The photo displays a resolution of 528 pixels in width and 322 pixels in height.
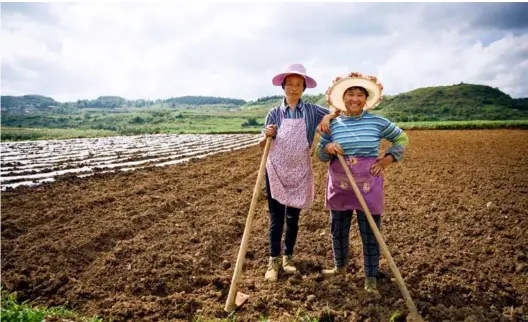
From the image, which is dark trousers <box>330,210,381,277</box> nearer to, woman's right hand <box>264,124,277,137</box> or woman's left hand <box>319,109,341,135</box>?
woman's left hand <box>319,109,341,135</box>

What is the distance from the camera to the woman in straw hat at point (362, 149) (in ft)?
9.64

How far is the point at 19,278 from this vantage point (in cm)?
343

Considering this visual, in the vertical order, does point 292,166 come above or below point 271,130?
below

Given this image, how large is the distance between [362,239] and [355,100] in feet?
3.79

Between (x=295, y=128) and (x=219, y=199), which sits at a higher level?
(x=295, y=128)

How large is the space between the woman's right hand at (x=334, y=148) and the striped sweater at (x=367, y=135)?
0.08m

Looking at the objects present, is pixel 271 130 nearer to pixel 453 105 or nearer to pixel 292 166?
pixel 292 166

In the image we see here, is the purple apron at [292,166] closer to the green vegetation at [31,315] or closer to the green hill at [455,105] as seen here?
the green vegetation at [31,315]

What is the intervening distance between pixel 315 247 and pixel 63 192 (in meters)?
5.67

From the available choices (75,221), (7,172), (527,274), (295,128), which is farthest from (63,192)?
(527,274)

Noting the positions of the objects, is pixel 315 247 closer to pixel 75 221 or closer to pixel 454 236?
pixel 454 236

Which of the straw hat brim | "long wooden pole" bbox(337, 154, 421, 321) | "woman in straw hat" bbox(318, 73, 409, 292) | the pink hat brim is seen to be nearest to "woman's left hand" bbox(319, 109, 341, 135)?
"woman in straw hat" bbox(318, 73, 409, 292)

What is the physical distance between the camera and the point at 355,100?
2.95 meters

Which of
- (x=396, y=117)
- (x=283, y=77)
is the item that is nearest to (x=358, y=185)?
(x=283, y=77)
